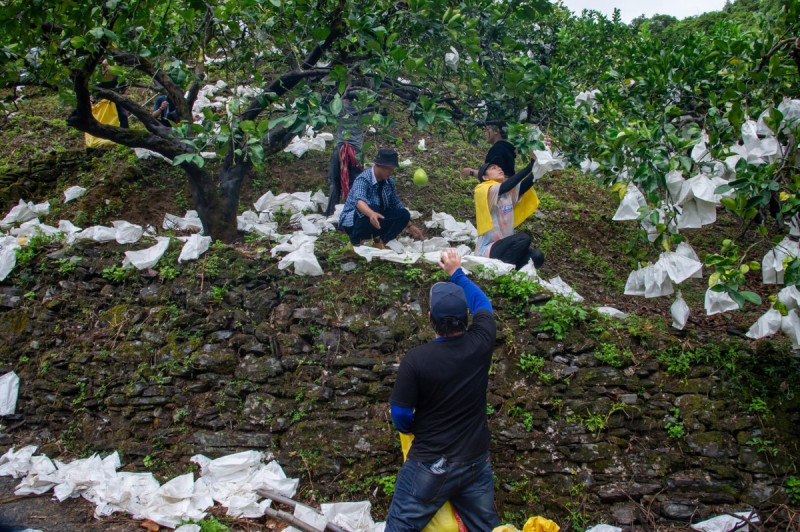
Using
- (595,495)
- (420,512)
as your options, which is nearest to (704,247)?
(595,495)

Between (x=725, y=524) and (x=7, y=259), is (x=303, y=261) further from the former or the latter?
(x=725, y=524)

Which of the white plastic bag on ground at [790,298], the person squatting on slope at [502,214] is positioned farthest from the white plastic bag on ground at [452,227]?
the white plastic bag on ground at [790,298]

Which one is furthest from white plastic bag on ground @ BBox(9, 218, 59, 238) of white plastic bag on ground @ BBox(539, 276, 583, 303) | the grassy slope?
white plastic bag on ground @ BBox(539, 276, 583, 303)

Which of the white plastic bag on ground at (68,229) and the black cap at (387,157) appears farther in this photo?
the white plastic bag on ground at (68,229)

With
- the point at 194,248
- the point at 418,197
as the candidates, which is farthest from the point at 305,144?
the point at 194,248

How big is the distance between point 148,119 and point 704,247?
20.7 feet

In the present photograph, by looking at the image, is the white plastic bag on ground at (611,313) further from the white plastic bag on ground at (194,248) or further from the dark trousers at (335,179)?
the white plastic bag on ground at (194,248)

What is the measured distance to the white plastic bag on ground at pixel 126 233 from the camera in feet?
18.1

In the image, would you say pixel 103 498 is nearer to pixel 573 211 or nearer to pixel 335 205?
pixel 335 205

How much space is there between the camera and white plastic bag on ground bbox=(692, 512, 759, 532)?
3721 mm

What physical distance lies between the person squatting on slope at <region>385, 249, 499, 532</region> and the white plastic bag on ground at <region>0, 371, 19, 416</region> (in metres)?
3.60

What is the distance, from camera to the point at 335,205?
262 inches

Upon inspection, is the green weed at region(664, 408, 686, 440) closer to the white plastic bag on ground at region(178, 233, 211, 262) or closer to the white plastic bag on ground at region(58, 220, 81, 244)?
the white plastic bag on ground at region(178, 233, 211, 262)

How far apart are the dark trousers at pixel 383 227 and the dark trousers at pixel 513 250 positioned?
0.96 m
